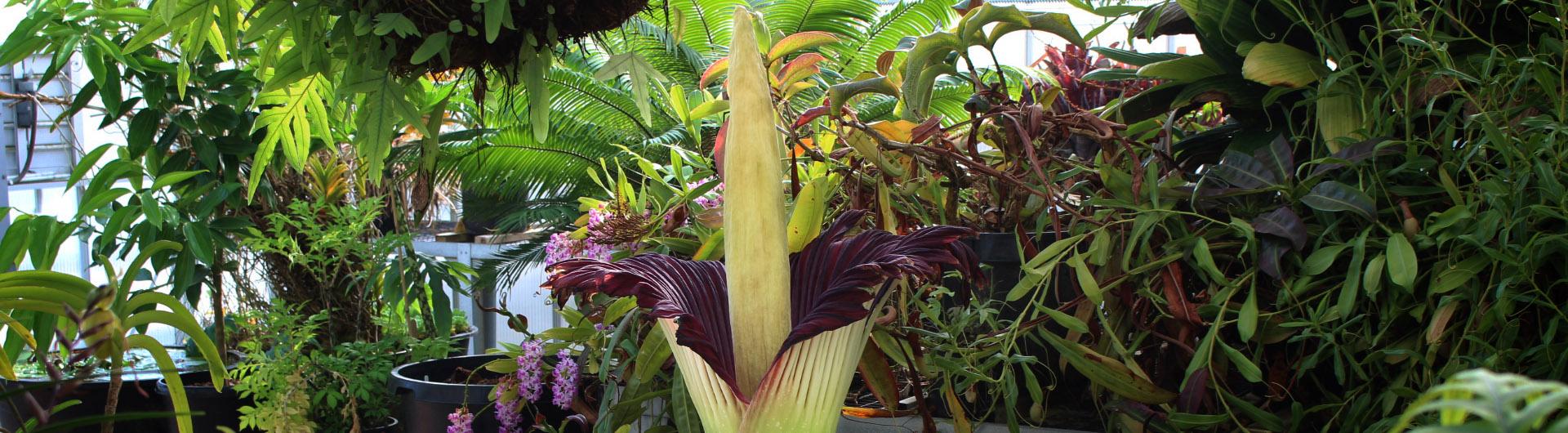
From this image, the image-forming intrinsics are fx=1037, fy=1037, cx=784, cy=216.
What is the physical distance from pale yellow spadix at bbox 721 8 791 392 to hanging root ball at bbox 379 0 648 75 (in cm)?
18

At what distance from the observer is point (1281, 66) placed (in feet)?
2.03

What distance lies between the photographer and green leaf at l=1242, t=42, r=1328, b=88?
2.00 ft

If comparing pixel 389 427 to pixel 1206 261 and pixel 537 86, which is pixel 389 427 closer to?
pixel 537 86

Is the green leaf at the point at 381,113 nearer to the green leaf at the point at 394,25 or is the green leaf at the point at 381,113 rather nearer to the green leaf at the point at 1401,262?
the green leaf at the point at 394,25

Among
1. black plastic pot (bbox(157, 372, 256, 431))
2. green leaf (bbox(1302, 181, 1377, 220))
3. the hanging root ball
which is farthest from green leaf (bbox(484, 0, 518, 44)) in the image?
black plastic pot (bbox(157, 372, 256, 431))

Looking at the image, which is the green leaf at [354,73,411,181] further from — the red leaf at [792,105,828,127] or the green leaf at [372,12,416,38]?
the red leaf at [792,105,828,127]

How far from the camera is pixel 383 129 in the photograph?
73 cm

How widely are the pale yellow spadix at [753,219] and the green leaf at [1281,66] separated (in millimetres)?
292

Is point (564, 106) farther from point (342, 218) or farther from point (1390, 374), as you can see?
point (1390, 374)

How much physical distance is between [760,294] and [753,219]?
4 cm

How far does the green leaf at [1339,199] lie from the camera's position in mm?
538

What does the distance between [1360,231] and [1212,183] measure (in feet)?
0.28

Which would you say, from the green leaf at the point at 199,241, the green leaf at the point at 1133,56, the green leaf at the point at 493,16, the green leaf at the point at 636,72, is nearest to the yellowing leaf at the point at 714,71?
the green leaf at the point at 636,72

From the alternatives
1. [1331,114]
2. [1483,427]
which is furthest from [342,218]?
[1483,427]
